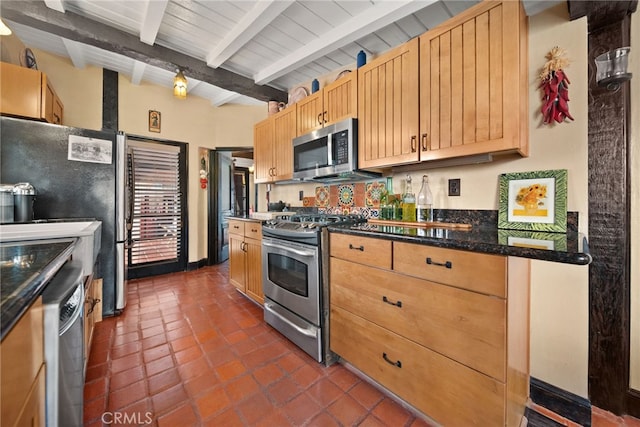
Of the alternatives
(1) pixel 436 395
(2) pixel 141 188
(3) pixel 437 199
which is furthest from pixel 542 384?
(2) pixel 141 188

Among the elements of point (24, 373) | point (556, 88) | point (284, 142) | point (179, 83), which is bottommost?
point (24, 373)

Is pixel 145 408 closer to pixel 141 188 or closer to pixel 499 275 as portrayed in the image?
pixel 499 275

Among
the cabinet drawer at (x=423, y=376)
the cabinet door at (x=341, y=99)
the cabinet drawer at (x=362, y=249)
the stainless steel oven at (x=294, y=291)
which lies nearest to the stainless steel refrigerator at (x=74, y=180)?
the stainless steel oven at (x=294, y=291)

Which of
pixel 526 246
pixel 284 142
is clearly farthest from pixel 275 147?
pixel 526 246

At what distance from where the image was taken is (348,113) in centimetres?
200

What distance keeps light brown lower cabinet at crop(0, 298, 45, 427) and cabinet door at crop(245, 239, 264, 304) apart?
174cm

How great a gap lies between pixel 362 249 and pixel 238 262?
1825mm

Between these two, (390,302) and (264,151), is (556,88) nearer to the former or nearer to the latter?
(390,302)

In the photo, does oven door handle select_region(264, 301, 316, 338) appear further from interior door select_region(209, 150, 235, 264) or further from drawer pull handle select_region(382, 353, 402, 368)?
interior door select_region(209, 150, 235, 264)

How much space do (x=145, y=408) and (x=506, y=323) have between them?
1.81 meters

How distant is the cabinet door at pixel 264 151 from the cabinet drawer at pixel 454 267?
2048 millimetres

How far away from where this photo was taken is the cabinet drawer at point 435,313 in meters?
0.98

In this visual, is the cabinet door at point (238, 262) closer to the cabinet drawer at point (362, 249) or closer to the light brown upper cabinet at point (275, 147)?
the light brown upper cabinet at point (275, 147)

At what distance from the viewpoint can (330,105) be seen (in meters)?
2.14
